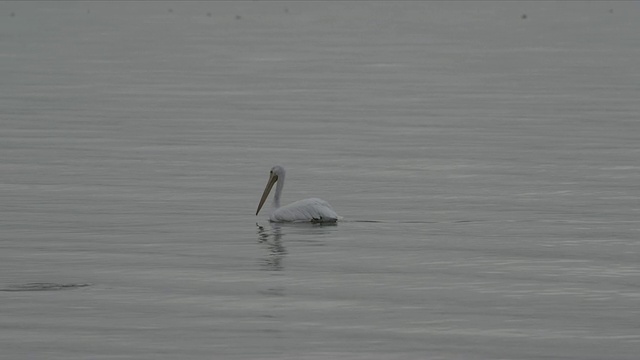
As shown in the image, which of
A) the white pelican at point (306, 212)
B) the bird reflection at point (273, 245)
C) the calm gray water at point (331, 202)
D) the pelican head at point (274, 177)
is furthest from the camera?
the pelican head at point (274, 177)

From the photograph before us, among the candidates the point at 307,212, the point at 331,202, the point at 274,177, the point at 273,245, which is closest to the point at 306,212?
the point at 307,212

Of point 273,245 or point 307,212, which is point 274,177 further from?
point 273,245

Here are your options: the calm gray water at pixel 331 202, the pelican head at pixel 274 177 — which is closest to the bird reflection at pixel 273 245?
the calm gray water at pixel 331 202

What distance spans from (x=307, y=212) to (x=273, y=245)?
1569 millimetres

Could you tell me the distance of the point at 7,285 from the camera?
57.2 feet

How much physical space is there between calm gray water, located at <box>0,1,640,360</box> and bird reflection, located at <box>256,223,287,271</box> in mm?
46

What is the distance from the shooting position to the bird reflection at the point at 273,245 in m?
18.9

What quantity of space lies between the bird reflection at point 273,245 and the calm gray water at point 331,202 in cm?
5

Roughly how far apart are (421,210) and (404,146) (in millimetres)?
7951

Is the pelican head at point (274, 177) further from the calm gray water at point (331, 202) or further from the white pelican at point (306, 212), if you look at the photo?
the white pelican at point (306, 212)

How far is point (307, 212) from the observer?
21.9 metres

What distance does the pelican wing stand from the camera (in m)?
21.8

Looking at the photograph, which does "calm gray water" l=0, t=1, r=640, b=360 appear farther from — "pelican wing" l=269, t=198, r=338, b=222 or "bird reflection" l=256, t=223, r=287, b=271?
"pelican wing" l=269, t=198, r=338, b=222

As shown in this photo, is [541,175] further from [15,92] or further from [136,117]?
[15,92]
